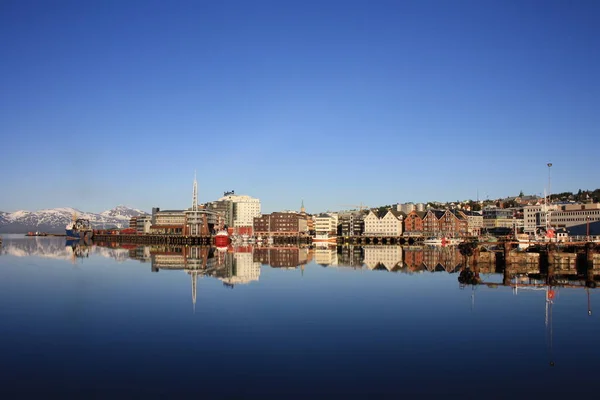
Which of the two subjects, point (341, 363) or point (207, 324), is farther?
point (207, 324)

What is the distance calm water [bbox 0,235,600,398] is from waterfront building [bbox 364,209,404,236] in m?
138

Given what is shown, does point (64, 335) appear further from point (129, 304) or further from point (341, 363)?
point (341, 363)

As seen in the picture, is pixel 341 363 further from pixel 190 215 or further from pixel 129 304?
pixel 190 215

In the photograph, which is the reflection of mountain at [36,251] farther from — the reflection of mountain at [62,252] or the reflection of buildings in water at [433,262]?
the reflection of buildings in water at [433,262]

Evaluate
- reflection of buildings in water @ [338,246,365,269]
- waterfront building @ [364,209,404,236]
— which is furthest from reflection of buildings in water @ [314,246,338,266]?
waterfront building @ [364,209,404,236]

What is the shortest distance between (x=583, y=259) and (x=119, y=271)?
47510 millimetres

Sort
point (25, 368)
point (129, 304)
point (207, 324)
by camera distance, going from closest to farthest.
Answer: point (25, 368) → point (207, 324) → point (129, 304)

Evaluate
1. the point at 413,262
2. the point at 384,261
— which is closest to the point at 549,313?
the point at 413,262

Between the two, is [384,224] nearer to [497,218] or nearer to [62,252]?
[497,218]

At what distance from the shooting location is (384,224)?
177m

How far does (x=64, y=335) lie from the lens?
70.0 feet

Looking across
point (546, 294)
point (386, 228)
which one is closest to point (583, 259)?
point (546, 294)

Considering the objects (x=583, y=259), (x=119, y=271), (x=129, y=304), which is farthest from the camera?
(x=583, y=259)

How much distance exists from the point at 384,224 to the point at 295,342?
159 meters
